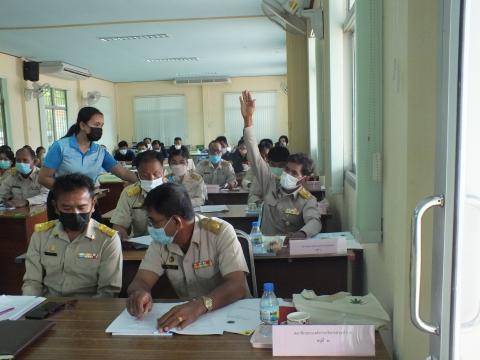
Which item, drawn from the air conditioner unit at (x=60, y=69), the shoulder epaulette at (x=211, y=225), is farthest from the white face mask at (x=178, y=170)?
the air conditioner unit at (x=60, y=69)

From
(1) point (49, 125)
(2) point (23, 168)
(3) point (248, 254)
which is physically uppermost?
(1) point (49, 125)

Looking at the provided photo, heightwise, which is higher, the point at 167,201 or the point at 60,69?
the point at 60,69

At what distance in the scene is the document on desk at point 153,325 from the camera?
1.66 metres

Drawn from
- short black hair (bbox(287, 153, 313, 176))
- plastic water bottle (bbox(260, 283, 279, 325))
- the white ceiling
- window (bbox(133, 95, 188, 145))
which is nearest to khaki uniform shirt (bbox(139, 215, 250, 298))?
plastic water bottle (bbox(260, 283, 279, 325))

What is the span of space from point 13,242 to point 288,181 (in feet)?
9.14

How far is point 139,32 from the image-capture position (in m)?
7.55

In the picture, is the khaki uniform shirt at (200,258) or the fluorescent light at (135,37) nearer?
the khaki uniform shirt at (200,258)

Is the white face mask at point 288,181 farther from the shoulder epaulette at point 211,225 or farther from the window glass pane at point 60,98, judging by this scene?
the window glass pane at point 60,98

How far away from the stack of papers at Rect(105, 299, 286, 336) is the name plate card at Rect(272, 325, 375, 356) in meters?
0.19

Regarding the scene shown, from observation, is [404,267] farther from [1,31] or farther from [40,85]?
[40,85]

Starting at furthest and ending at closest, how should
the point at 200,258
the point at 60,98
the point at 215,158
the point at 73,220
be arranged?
the point at 60,98
the point at 215,158
the point at 73,220
the point at 200,258

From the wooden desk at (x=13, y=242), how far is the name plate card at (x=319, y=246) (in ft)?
9.08

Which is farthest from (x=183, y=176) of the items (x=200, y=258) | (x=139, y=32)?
(x=139, y=32)

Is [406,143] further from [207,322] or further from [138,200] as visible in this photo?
[138,200]
